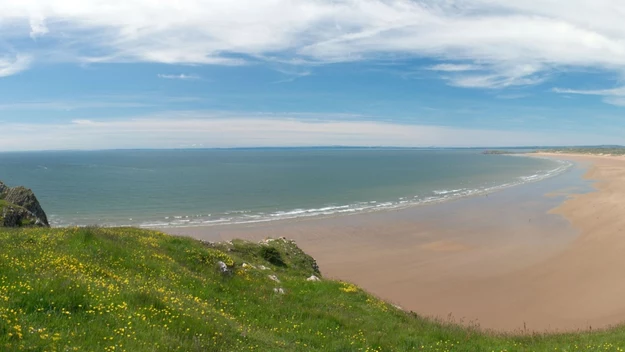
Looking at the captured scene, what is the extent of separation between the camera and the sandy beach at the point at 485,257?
22.8 metres

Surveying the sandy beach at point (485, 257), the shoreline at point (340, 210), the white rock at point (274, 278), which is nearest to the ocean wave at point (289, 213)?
the shoreline at point (340, 210)

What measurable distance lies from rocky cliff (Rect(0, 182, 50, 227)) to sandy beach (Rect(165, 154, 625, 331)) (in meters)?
15.6

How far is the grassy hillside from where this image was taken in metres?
6.99

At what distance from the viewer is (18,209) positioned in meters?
22.4

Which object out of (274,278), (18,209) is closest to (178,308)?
(274,278)

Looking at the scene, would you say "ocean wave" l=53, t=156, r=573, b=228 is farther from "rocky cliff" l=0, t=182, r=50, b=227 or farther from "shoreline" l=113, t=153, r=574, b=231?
"rocky cliff" l=0, t=182, r=50, b=227

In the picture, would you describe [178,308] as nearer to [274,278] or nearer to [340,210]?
[274,278]

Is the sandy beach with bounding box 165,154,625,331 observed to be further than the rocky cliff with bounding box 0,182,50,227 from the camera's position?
Yes

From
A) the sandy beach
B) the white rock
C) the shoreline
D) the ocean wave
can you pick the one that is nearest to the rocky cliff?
the white rock

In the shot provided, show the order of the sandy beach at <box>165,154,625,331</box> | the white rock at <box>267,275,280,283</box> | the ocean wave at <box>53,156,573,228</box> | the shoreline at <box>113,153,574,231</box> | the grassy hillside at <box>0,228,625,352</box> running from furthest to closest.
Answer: the ocean wave at <box>53,156,573,228</box> → the shoreline at <box>113,153,574,231</box> → the sandy beach at <box>165,154,625,331</box> → the white rock at <box>267,275,280,283</box> → the grassy hillside at <box>0,228,625,352</box>

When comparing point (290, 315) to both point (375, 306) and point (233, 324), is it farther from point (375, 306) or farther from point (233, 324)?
point (375, 306)

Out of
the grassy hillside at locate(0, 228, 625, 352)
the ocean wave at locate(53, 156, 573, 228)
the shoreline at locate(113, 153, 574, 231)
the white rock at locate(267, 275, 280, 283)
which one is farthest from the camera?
the ocean wave at locate(53, 156, 573, 228)

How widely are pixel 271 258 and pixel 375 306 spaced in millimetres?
7403

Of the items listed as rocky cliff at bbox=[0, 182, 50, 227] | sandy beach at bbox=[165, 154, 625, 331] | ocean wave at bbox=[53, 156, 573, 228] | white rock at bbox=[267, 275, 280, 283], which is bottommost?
sandy beach at bbox=[165, 154, 625, 331]
